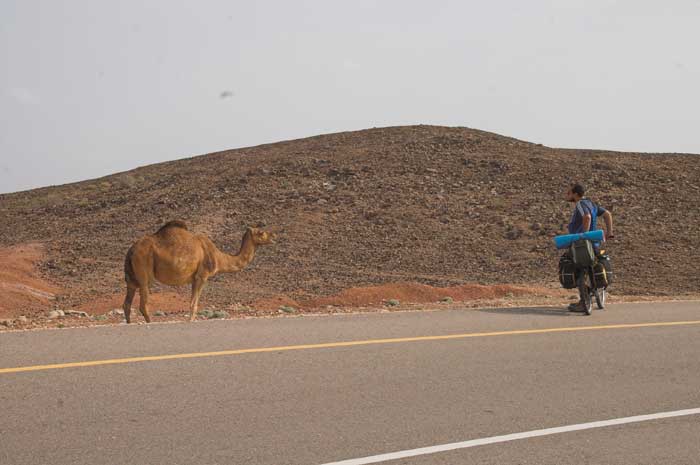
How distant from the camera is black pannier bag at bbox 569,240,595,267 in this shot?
13625mm

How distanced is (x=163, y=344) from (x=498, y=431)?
184 inches

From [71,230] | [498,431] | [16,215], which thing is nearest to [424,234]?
[71,230]

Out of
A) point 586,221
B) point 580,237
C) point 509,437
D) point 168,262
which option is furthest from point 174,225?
point 509,437

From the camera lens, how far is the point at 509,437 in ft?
21.7

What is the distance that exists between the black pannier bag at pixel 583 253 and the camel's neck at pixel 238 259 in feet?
18.6

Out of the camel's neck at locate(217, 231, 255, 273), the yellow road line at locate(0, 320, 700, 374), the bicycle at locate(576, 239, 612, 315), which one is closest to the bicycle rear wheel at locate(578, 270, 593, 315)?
the bicycle at locate(576, 239, 612, 315)

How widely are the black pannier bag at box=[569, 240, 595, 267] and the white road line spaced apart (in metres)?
6.11

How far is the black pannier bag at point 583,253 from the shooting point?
13.6 m

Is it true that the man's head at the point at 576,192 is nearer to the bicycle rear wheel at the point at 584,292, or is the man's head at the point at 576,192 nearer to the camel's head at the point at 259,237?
the bicycle rear wheel at the point at 584,292

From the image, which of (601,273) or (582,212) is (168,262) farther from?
(601,273)

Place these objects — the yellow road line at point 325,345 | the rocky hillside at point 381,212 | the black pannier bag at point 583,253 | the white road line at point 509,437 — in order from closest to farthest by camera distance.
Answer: the white road line at point 509,437 < the yellow road line at point 325,345 < the black pannier bag at point 583,253 < the rocky hillside at point 381,212

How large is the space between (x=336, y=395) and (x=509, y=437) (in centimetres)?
182

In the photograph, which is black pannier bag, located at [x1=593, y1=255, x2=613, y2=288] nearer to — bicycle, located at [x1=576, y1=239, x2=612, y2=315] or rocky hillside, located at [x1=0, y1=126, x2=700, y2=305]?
bicycle, located at [x1=576, y1=239, x2=612, y2=315]

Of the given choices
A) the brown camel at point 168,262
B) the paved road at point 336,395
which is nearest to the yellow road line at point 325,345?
the paved road at point 336,395
